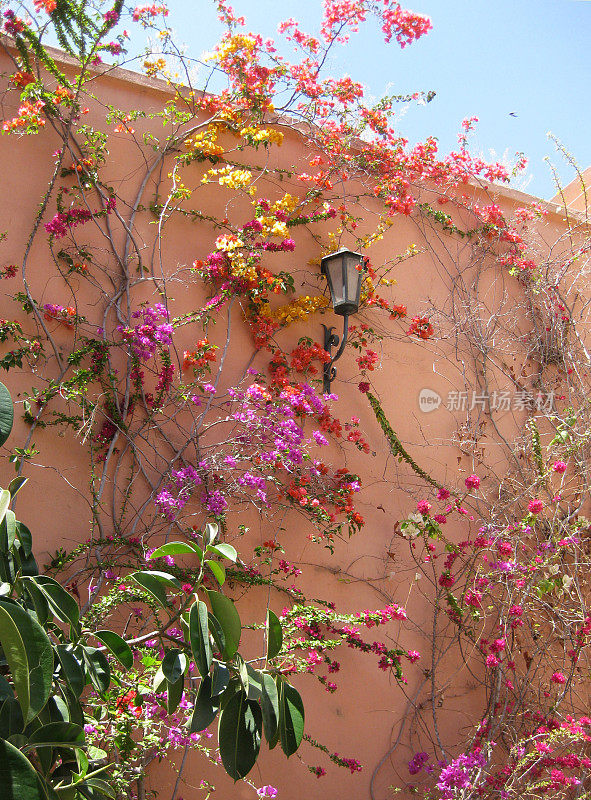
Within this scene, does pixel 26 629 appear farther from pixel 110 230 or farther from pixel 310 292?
pixel 310 292

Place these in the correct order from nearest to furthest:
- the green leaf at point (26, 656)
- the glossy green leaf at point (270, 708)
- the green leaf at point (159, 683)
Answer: the green leaf at point (26, 656) < the glossy green leaf at point (270, 708) < the green leaf at point (159, 683)

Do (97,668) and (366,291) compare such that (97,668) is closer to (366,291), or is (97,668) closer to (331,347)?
(331,347)

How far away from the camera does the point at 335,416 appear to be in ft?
11.9

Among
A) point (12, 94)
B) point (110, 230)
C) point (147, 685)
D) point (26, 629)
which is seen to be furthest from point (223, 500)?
point (12, 94)

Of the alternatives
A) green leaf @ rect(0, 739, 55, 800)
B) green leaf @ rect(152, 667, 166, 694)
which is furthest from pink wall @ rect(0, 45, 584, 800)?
green leaf @ rect(0, 739, 55, 800)

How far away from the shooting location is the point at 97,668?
5.26 ft

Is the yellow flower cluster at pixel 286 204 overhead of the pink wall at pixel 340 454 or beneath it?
overhead

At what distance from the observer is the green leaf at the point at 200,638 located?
1497 mm

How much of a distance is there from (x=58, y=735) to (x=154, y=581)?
37 centimetres

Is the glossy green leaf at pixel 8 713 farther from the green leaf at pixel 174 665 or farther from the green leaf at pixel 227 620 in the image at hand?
the green leaf at pixel 227 620

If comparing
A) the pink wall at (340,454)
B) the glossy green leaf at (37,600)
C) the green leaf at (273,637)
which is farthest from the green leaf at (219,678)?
the pink wall at (340,454)

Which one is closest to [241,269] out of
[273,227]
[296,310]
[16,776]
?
[273,227]

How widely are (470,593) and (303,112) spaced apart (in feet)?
8.74

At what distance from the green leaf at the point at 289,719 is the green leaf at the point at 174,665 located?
0.24 m
